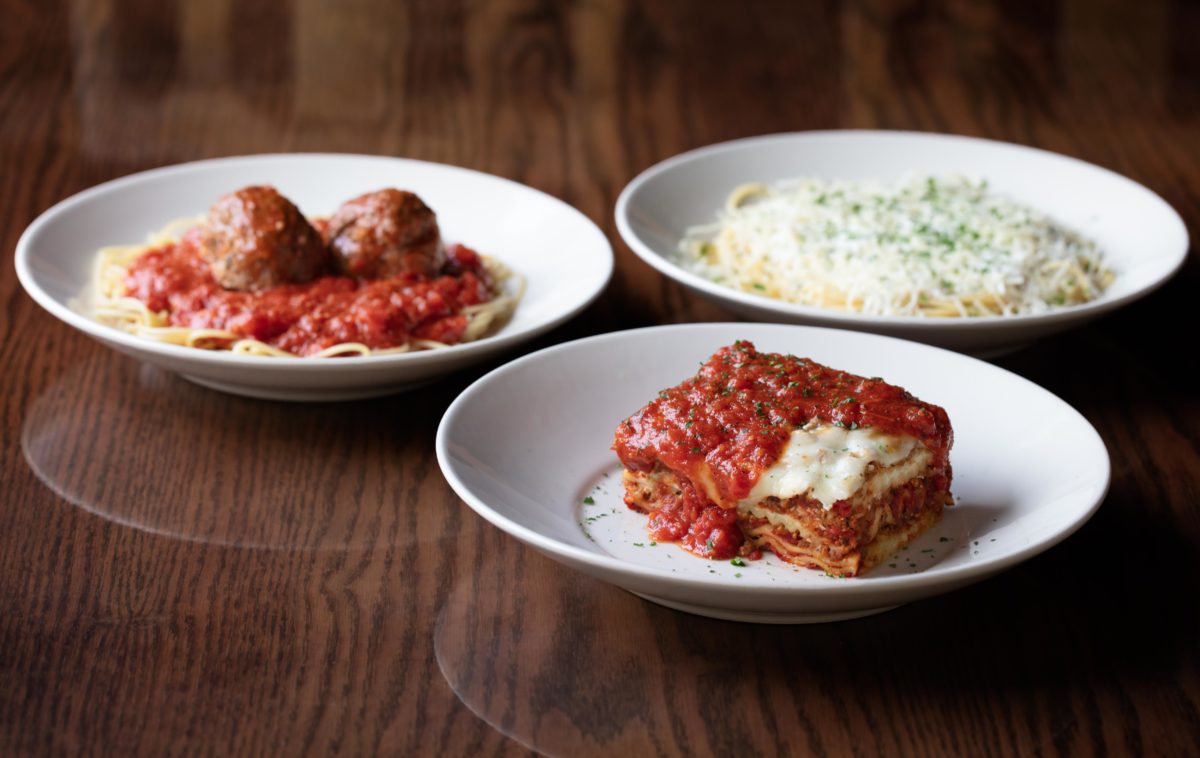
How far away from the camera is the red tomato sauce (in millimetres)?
3012

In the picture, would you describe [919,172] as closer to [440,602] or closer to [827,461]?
[827,461]

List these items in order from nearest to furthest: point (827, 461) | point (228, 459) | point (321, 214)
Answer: point (827, 461)
point (228, 459)
point (321, 214)

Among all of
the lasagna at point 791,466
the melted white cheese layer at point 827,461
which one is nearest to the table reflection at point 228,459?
the lasagna at point 791,466

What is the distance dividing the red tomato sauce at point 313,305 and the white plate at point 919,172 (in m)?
0.50

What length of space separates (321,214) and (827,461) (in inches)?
81.5

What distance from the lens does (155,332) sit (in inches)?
119

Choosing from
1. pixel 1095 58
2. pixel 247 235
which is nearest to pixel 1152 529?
pixel 247 235

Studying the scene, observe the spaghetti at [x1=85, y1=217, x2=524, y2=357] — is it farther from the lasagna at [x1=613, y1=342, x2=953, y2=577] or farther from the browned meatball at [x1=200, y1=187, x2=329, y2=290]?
the lasagna at [x1=613, y1=342, x2=953, y2=577]

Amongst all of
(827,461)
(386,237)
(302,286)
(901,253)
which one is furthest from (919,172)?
(827,461)

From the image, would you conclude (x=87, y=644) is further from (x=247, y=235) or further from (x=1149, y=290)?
(x=1149, y=290)

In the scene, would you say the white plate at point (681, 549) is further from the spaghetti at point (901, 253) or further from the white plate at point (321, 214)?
the spaghetti at point (901, 253)

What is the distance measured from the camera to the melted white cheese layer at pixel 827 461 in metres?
2.18

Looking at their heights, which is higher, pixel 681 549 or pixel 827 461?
pixel 827 461

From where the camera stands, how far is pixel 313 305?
10.1 ft
